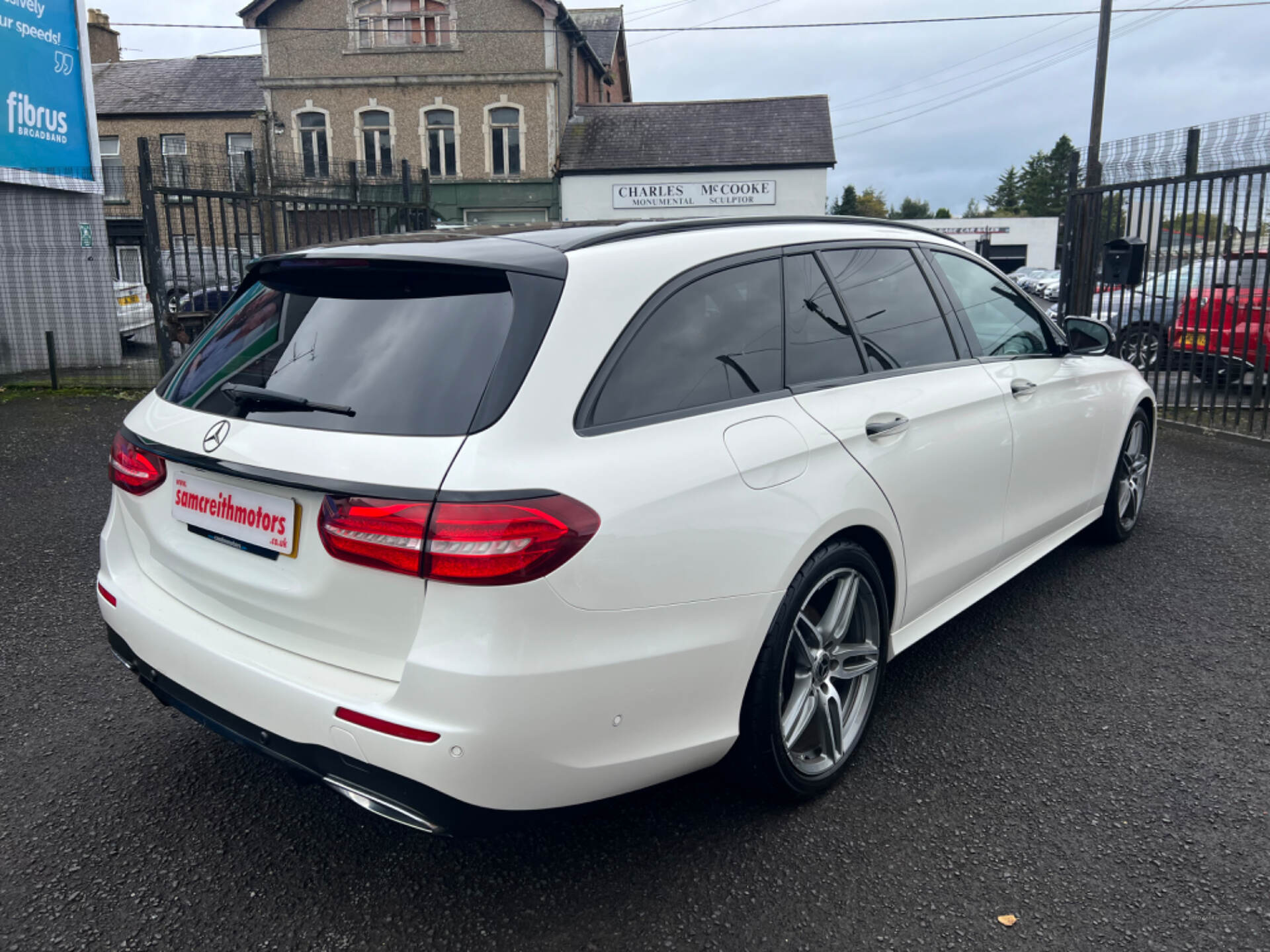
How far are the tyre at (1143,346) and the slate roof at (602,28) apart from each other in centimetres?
3282

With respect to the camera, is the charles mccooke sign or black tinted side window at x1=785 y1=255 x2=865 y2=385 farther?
the charles mccooke sign

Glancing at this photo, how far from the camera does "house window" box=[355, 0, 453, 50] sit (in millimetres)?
32250

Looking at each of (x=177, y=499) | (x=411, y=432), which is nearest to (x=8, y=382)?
(x=177, y=499)

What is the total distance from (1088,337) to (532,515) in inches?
139

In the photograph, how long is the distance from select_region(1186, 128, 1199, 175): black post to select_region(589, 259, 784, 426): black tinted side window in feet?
23.8

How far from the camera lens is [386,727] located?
6.61 feet

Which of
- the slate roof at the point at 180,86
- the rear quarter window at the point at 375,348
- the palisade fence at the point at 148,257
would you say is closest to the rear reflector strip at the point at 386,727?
the rear quarter window at the point at 375,348

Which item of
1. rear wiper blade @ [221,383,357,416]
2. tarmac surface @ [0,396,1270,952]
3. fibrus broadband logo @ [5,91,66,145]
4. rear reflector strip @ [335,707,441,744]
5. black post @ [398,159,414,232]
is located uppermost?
fibrus broadband logo @ [5,91,66,145]

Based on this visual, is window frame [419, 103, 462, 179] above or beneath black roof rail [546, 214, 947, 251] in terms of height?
above

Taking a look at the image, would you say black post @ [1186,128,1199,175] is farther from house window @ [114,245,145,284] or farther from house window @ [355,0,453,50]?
house window @ [355,0,453,50]

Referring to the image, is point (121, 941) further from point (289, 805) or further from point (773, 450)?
point (773, 450)

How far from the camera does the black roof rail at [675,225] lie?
244 cm

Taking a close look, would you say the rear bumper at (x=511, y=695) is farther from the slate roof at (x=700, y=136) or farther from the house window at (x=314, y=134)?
the house window at (x=314, y=134)

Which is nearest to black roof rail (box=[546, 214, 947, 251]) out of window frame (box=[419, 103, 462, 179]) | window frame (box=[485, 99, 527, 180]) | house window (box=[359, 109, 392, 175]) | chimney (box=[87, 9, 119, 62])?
window frame (box=[485, 99, 527, 180])
